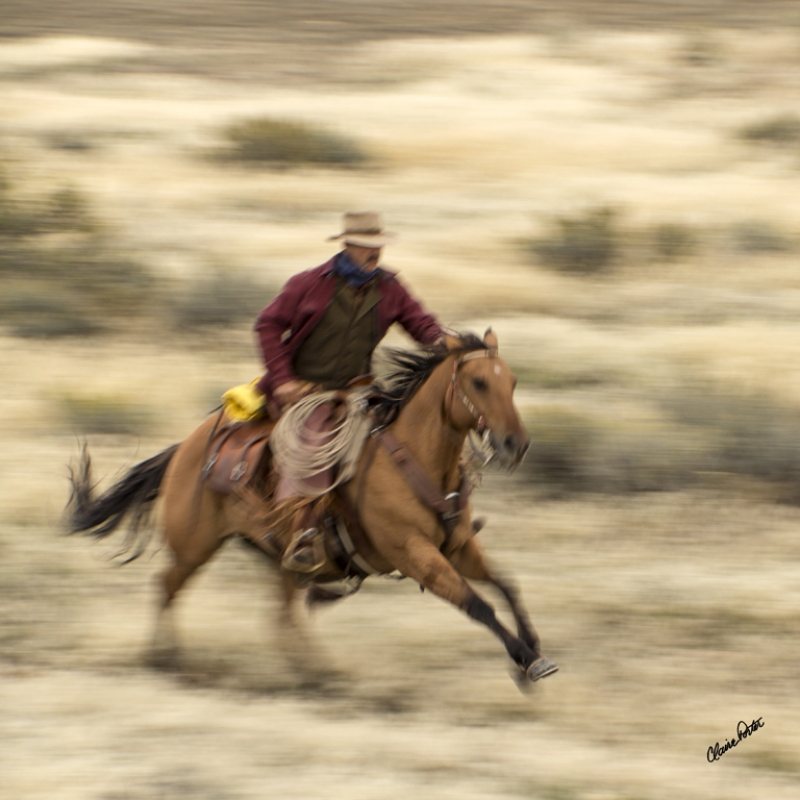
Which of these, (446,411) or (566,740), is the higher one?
(446,411)

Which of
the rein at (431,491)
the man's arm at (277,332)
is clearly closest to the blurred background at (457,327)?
the rein at (431,491)

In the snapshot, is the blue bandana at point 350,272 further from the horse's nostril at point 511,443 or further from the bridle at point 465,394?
the horse's nostril at point 511,443

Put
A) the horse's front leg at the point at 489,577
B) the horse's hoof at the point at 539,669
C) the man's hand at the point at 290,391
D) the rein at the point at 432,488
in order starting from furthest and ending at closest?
the man's hand at the point at 290,391
the horse's front leg at the point at 489,577
the rein at the point at 432,488
the horse's hoof at the point at 539,669

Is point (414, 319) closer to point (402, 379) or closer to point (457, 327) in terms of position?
point (402, 379)

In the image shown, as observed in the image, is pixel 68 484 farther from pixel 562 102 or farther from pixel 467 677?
pixel 562 102

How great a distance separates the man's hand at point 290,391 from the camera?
563 centimetres

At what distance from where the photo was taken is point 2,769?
204 inches

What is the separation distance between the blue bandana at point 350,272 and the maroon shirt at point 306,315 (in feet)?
0.11

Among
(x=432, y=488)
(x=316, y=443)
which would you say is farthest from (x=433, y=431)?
(x=316, y=443)

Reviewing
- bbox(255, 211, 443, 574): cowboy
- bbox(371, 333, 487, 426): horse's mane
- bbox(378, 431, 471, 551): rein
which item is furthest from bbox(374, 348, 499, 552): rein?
→ bbox(255, 211, 443, 574): cowboy

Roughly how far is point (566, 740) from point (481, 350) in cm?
180

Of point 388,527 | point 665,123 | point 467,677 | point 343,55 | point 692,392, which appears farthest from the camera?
point 343,55

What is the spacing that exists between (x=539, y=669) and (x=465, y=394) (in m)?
1.22

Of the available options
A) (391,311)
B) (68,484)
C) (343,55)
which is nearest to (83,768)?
(391,311)
